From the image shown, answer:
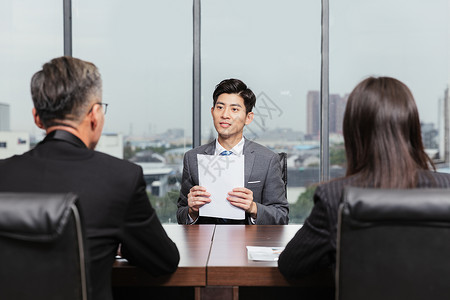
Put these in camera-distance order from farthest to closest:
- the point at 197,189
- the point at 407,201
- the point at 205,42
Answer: the point at 205,42 → the point at 197,189 → the point at 407,201

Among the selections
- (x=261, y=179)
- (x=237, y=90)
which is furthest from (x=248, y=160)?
(x=237, y=90)

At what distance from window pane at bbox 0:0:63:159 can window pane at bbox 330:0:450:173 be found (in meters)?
2.81

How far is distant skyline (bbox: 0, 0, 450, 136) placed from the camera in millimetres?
4438

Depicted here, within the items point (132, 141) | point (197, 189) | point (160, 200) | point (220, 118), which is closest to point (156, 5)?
point (132, 141)

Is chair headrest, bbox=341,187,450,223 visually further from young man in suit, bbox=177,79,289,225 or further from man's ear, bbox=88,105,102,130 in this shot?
young man in suit, bbox=177,79,289,225

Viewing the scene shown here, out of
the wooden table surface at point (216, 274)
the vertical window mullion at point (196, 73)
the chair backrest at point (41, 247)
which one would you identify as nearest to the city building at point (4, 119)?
the vertical window mullion at point (196, 73)

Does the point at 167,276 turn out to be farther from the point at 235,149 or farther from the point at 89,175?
the point at 235,149

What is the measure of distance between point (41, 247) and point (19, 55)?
4.02m

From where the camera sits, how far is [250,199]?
2.11m

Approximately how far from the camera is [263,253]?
5.11 feet

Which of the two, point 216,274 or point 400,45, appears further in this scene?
point 400,45

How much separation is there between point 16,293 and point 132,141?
→ 363 centimetres

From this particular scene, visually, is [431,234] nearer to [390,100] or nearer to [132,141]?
[390,100]

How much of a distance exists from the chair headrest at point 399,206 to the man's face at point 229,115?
1.60 meters
